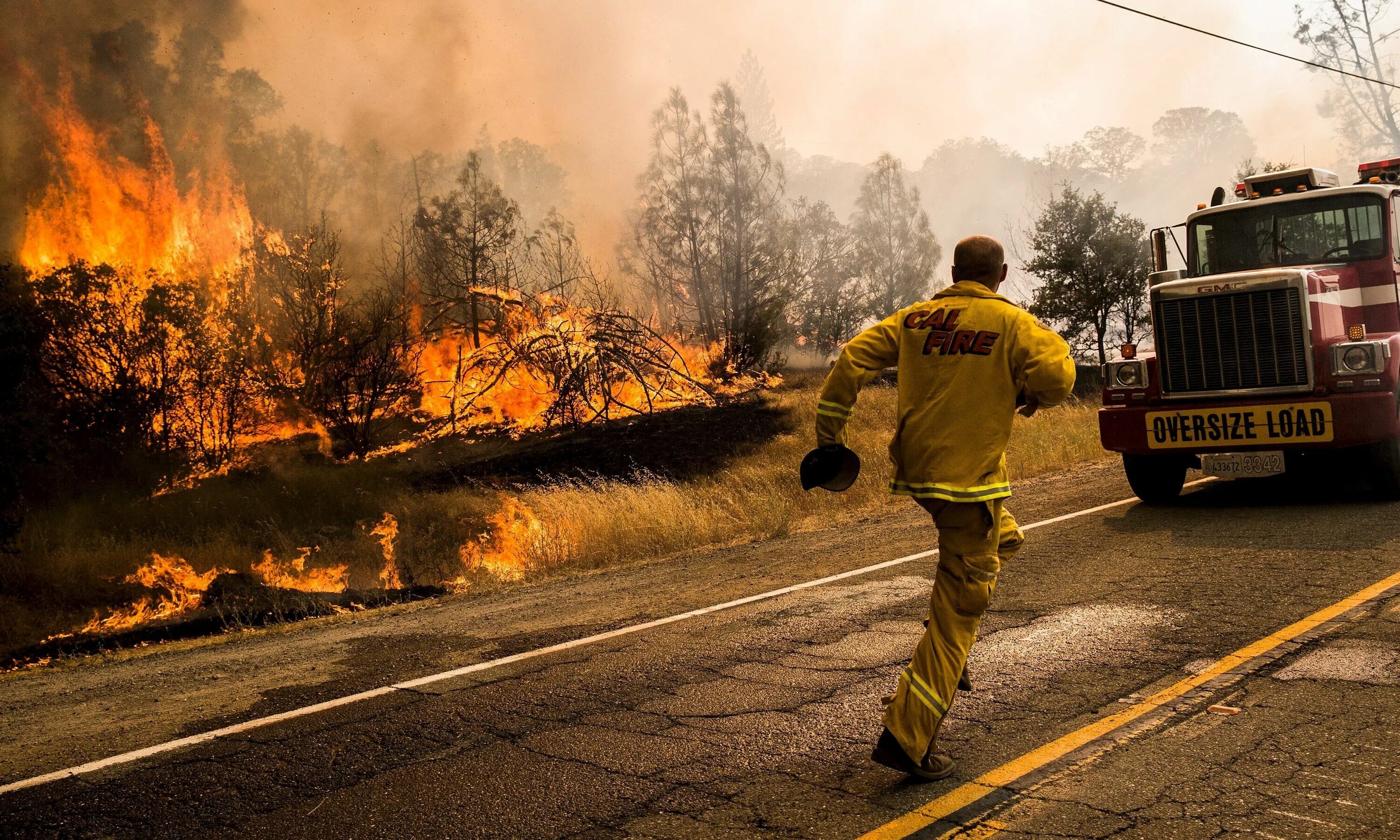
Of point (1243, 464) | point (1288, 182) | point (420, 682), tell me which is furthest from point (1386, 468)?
point (420, 682)

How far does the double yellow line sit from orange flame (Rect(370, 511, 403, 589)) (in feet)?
29.3

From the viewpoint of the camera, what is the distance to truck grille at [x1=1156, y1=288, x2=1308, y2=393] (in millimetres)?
8812

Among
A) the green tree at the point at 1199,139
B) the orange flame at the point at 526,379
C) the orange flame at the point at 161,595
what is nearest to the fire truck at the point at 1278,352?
the orange flame at the point at 161,595

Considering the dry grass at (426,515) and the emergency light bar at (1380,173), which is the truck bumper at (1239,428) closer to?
the emergency light bar at (1380,173)

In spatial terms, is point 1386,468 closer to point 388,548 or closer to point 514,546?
point 514,546

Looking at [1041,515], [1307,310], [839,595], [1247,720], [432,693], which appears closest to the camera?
[1247,720]

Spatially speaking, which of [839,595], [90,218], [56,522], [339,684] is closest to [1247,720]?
[839,595]

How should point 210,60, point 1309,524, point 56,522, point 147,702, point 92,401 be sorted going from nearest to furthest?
1. point 147,702
2. point 1309,524
3. point 56,522
4. point 92,401
5. point 210,60

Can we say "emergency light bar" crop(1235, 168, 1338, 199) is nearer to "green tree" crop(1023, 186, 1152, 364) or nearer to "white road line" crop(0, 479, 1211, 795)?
"white road line" crop(0, 479, 1211, 795)

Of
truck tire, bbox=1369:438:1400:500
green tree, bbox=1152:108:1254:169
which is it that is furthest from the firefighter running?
green tree, bbox=1152:108:1254:169

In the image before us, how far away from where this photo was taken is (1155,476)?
9.77 metres

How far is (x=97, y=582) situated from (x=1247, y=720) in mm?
16419

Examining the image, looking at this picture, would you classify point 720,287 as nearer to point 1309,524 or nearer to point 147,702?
point 1309,524

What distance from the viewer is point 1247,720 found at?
155 inches
